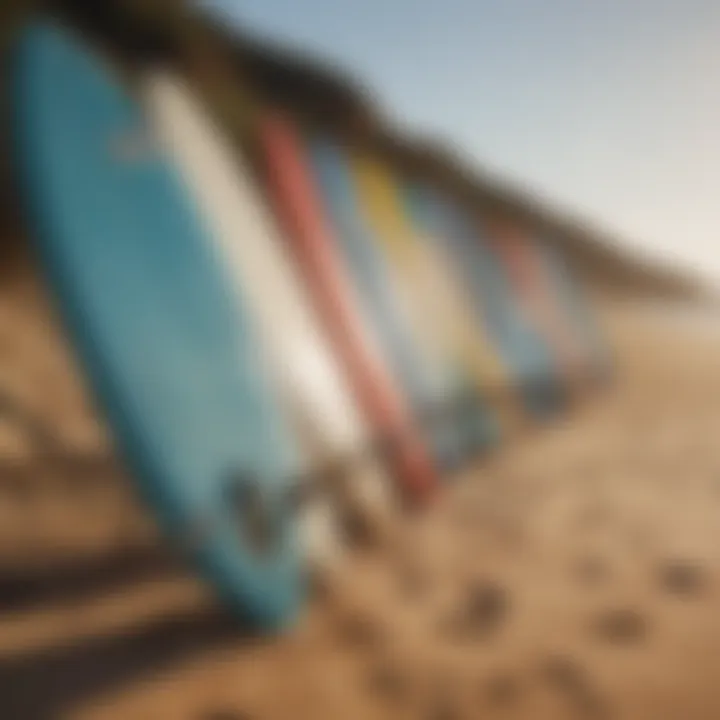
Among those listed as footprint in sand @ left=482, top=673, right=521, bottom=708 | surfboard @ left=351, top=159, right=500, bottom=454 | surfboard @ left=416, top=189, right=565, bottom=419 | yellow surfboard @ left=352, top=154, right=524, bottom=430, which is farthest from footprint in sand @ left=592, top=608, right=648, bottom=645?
surfboard @ left=416, top=189, right=565, bottom=419

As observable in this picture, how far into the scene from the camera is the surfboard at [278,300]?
1.26 m

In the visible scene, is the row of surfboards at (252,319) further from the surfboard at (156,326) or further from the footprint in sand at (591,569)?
the footprint in sand at (591,569)

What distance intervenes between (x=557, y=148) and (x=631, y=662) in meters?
0.65

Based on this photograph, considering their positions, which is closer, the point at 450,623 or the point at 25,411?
the point at 450,623

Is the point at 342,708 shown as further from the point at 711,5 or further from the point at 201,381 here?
the point at 711,5

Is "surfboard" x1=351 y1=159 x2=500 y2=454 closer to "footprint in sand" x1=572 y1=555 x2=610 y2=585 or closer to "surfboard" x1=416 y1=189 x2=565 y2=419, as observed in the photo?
"surfboard" x1=416 y1=189 x2=565 y2=419

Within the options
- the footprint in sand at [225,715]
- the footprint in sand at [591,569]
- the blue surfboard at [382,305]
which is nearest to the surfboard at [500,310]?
the blue surfboard at [382,305]

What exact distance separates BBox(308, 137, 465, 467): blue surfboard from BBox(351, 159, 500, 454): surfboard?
0.03 m

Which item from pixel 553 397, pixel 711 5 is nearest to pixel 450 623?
pixel 711 5

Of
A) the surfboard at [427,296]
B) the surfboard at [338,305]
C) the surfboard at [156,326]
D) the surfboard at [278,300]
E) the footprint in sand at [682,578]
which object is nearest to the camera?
the surfboard at [156,326]

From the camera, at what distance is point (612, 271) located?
7.98ft

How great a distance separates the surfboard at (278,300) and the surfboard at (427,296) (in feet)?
0.93

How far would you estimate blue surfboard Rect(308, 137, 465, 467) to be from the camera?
1532 mm

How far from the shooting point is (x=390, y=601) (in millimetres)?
1061
